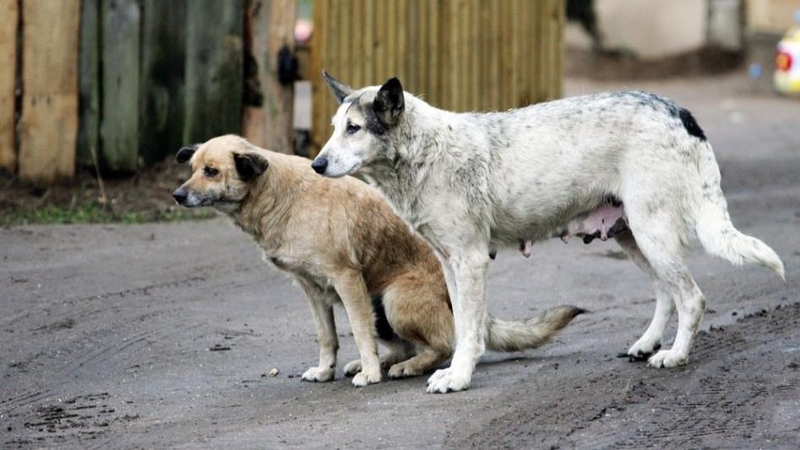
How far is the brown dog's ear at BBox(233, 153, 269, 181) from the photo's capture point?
8.21m

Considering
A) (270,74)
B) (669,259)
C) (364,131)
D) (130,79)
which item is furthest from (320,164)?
(270,74)

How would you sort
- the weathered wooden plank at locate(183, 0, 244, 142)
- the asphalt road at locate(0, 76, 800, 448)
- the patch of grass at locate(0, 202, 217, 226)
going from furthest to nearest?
the weathered wooden plank at locate(183, 0, 244, 142) < the patch of grass at locate(0, 202, 217, 226) < the asphalt road at locate(0, 76, 800, 448)

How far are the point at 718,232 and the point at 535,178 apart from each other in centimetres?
108

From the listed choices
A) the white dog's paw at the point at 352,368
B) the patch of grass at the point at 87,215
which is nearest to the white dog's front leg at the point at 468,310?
the white dog's paw at the point at 352,368

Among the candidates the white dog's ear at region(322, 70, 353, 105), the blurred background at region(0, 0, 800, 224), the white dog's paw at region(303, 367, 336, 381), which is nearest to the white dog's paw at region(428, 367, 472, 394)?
the white dog's paw at region(303, 367, 336, 381)

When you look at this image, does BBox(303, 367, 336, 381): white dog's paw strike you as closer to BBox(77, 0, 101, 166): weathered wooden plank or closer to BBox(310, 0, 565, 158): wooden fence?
BBox(77, 0, 101, 166): weathered wooden plank

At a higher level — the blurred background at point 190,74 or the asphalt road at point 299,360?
the blurred background at point 190,74

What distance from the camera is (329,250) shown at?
8078 mm

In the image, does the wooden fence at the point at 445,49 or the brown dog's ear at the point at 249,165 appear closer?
the brown dog's ear at the point at 249,165

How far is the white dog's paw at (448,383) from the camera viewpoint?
768cm

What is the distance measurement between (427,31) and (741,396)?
7.30 metres

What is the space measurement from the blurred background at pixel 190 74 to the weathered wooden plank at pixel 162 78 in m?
0.01

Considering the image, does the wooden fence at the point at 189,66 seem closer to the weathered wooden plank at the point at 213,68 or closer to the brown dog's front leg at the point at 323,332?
the weathered wooden plank at the point at 213,68

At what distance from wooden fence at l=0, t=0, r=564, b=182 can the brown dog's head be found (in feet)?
14.1
